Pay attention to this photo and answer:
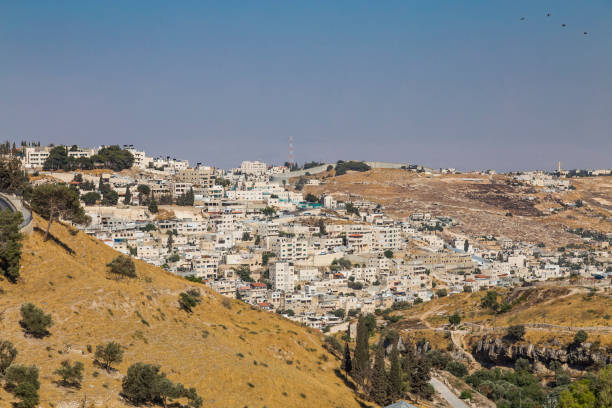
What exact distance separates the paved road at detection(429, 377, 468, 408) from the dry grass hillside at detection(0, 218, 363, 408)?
28.4 feet

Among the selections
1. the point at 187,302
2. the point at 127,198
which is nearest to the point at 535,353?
the point at 187,302

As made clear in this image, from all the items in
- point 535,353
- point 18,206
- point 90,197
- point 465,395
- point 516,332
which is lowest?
point 465,395

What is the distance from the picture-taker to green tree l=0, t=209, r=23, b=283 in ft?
103

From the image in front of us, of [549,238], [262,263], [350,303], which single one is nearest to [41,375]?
[350,303]

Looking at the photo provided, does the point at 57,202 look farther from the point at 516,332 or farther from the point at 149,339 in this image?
the point at 516,332

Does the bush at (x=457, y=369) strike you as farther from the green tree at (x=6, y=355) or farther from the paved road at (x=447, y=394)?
the green tree at (x=6, y=355)

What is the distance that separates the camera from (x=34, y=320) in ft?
88.3

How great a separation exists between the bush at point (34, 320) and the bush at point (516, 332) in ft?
132

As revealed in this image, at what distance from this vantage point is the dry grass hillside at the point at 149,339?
86.5ft

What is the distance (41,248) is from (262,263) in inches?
2421

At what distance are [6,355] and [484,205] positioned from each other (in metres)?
169

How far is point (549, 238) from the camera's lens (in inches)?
6073

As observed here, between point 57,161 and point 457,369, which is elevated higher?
point 57,161

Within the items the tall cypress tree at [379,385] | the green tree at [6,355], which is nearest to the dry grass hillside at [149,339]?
the green tree at [6,355]
